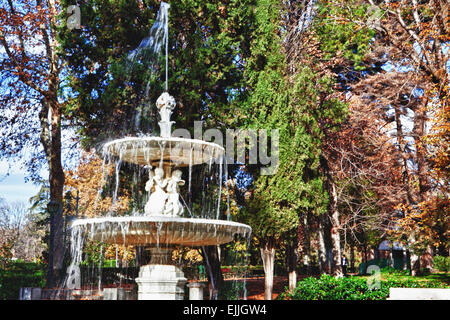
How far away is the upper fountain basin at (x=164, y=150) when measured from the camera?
8.59 metres

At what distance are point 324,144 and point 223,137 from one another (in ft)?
16.4

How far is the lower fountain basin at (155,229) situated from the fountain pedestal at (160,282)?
59 cm

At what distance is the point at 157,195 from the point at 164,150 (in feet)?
3.08

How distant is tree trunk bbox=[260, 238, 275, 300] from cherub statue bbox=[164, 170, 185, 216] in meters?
5.69

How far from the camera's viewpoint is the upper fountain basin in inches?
338

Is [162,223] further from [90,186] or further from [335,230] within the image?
[90,186]

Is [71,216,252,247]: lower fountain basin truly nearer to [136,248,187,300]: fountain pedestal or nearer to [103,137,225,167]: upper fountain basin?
[136,248,187,300]: fountain pedestal

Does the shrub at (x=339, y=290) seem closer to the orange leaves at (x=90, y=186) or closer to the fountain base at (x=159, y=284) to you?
the fountain base at (x=159, y=284)

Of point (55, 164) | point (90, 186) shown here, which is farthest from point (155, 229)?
point (90, 186)

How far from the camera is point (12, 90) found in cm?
A: 1802

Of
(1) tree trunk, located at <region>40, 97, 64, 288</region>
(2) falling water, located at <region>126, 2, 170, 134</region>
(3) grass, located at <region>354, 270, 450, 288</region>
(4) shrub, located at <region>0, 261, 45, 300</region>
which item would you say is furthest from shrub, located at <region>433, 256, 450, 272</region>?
(4) shrub, located at <region>0, 261, 45, 300</region>

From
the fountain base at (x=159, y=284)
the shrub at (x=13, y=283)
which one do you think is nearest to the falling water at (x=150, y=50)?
the shrub at (x=13, y=283)

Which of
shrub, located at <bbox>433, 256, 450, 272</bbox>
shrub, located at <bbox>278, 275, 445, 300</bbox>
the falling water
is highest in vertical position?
the falling water
